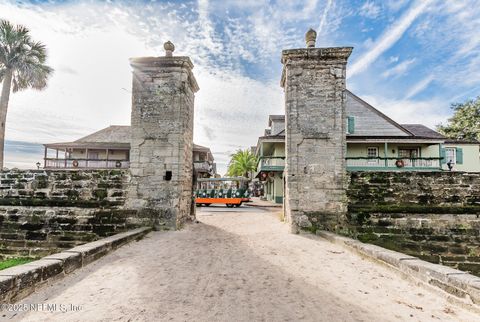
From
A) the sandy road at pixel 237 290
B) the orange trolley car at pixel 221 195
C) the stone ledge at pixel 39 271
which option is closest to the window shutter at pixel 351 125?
the orange trolley car at pixel 221 195

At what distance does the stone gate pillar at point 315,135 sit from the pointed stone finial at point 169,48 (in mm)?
4022

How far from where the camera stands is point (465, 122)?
26.5m

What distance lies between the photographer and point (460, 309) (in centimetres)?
289

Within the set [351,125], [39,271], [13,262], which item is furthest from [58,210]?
[351,125]

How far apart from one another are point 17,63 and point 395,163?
1078 inches

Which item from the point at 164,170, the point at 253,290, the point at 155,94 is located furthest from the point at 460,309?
the point at 155,94

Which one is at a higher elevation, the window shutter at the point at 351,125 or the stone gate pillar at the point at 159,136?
the window shutter at the point at 351,125

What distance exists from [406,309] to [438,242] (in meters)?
5.27

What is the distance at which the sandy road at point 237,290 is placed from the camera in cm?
271

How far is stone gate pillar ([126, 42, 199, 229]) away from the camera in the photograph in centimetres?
782

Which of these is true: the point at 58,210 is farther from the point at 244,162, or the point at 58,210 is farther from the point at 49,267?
the point at 244,162

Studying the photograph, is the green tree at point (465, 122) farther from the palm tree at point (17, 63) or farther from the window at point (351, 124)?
the palm tree at point (17, 63)

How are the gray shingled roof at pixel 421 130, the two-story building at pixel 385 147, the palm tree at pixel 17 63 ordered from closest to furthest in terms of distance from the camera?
the palm tree at pixel 17 63
the two-story building at pixel 385 147
the gray shingled roof at pixel 421 130

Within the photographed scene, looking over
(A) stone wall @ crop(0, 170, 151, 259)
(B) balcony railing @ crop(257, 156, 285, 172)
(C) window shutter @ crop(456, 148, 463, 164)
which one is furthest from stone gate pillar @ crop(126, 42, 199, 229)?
(C) window shutter @ crop(456, 148, 463, 164)
